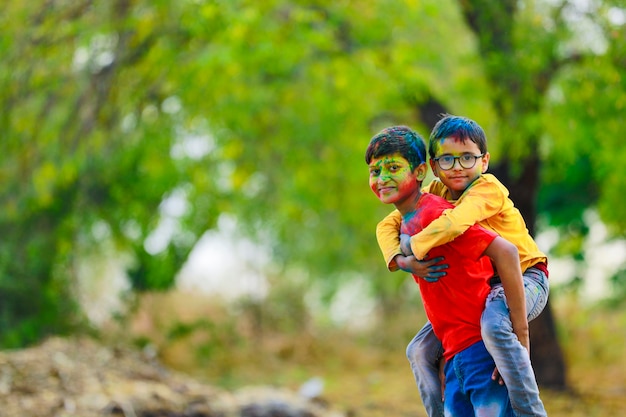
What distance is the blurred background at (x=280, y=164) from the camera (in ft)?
26.2

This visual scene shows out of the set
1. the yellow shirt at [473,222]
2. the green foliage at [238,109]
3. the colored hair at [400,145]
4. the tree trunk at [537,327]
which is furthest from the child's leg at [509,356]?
the tree trunk at [537,327]

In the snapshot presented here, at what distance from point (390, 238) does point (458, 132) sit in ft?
1.50

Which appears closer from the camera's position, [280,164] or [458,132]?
[458,132]

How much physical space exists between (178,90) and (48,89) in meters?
1.56

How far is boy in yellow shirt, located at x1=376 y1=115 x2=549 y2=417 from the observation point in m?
2.61

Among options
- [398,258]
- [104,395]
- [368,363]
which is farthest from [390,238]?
[368,363]

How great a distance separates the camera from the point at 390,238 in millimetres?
2875

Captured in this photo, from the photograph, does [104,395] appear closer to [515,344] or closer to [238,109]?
[238,109]

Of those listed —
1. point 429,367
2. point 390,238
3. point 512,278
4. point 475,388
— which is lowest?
point 475,388

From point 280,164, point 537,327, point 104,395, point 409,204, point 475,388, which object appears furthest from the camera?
point 280,164

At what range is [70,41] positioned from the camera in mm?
8391

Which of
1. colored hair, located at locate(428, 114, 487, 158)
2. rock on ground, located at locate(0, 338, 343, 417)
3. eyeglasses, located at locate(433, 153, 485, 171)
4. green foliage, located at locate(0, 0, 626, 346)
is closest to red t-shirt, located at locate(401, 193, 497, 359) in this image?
eyeglasses, located at locate(433, 153, 485, 171)

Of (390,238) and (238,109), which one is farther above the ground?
(238,109)

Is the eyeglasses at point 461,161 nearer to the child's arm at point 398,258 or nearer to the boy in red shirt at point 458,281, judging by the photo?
the boy in red shirt at point 458,281
